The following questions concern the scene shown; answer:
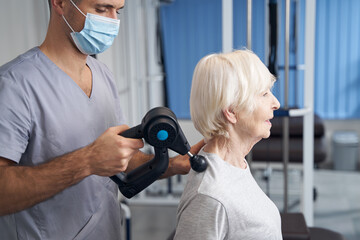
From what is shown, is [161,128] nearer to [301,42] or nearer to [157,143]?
[157,143]

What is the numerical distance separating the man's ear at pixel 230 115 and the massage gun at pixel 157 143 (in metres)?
0.13

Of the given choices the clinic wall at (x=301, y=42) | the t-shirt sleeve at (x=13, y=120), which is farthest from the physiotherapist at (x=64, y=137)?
the clinic wall at (x=301, y=42)

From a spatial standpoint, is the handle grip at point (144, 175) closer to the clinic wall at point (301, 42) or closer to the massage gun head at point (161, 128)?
the massage gun head at point (161, 128)

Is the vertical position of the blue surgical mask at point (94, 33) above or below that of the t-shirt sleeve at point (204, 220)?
above

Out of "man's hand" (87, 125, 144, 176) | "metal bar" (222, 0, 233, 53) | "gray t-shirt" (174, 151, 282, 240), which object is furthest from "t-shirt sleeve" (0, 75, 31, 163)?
"metal bar" (222, 0, 233, 53)

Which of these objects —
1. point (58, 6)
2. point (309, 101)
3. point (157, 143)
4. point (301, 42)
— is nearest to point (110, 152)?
point (157, 143)

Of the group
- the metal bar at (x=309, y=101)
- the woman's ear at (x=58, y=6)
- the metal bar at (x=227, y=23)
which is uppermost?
the woman's ear at (x=58, y=6)

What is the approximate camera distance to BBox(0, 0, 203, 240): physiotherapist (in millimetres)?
893

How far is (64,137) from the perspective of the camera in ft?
3.40

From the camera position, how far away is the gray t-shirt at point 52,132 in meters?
0.93

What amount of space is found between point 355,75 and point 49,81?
4095 millimetres

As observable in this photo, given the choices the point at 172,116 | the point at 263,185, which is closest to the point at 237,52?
the point at 172,116

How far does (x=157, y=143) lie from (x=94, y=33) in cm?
40

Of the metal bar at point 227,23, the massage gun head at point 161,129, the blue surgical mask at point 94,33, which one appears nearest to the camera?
the massage gun head at point 161,129
